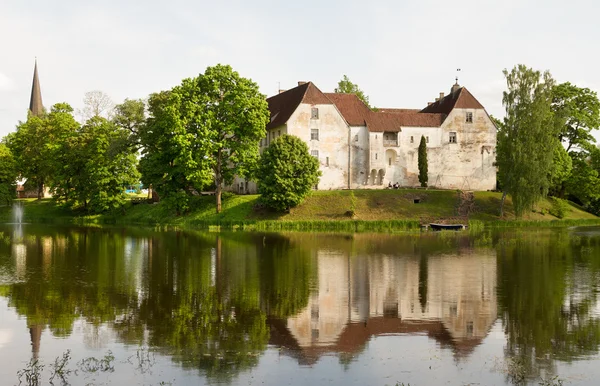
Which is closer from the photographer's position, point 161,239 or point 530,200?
point 161,239

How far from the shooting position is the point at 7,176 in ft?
281

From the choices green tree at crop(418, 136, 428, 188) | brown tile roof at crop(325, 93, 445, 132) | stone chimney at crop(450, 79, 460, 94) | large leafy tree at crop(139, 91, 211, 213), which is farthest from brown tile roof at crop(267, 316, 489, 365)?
stone chimney at crop(450, 79, 460, 94)

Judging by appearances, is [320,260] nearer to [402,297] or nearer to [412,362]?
[402,297]

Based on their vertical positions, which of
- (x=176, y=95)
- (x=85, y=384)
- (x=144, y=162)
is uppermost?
(x=176, y=95)

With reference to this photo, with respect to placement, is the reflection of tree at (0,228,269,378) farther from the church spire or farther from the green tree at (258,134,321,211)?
the church spire

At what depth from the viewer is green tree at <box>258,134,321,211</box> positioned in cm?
6191

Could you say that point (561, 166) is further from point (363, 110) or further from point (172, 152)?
point (172, 152)

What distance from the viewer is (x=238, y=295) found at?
72.2ft

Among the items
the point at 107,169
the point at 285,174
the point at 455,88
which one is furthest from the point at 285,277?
the point at 455,88

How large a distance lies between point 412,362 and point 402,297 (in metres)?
7.82

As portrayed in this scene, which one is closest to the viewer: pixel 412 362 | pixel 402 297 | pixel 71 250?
pixel 412 362

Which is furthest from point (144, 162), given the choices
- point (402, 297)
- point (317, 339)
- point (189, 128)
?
point (317, 339)

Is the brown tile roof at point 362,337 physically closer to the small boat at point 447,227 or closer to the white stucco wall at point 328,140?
the small boat at point 447,227

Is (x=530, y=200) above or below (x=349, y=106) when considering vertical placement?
below
